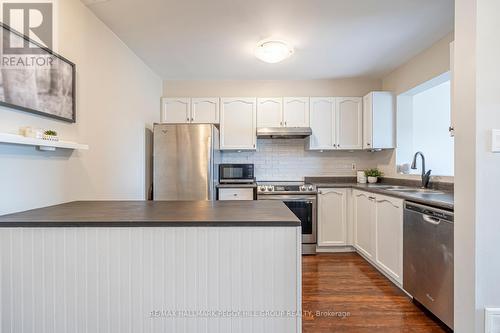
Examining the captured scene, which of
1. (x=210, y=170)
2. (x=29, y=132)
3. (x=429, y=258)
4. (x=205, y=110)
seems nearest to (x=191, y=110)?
(x=205, y=110)

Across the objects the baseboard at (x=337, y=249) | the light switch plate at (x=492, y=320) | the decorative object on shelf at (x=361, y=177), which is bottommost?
the baseboard at (x=337, y=249)

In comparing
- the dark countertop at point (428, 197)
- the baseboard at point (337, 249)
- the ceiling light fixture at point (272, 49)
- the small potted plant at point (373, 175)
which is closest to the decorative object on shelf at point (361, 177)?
the small potted plant at point (373, 175)

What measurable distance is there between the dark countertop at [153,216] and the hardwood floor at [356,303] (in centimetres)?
108

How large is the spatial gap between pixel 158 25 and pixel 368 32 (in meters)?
1.93

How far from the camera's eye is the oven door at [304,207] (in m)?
3.51

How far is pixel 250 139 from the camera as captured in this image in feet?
12.7

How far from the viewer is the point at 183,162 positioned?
125 inches

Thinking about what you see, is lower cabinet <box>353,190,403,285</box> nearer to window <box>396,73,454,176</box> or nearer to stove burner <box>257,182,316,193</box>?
stove burner <box>257,182,316,193</box>

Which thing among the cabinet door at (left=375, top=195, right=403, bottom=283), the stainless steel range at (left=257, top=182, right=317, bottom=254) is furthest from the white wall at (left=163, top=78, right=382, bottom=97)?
the cabinet door at (left=375, top=195, right=403, bottom=283)

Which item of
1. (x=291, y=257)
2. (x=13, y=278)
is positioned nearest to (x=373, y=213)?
(x=291, y=257)

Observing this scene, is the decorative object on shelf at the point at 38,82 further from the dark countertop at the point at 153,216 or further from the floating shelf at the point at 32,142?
the dark countertop at the point at 153,216

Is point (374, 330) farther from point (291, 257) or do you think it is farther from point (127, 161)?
point (127, 161)

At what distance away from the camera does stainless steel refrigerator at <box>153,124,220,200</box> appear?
317 centimetres

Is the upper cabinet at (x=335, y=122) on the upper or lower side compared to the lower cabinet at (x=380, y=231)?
upper
